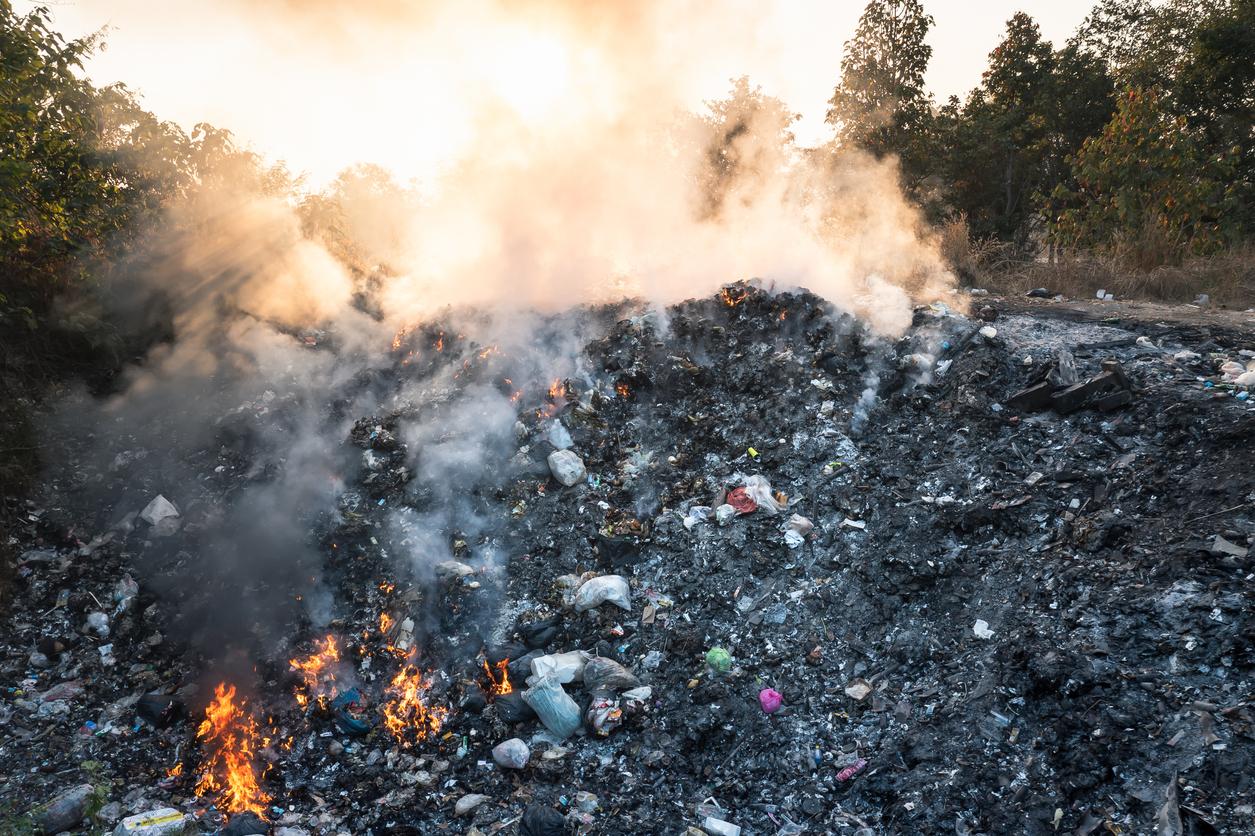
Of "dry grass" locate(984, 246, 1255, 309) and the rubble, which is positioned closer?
the rubble

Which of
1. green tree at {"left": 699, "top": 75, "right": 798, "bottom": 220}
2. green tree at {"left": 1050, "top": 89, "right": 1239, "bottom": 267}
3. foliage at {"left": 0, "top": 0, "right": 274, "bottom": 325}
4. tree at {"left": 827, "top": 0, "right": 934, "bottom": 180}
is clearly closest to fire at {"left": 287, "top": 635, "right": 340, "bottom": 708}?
foliage at {"left": 0, "top": 0, "right": 274, "bottom": 325}

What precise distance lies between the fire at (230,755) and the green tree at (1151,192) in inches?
359

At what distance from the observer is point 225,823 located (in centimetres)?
278

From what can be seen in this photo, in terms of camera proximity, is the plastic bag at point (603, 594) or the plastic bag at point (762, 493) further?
the plastic bag at point (762, 493)

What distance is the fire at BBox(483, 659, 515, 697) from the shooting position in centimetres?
335

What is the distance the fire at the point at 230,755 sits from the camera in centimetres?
293

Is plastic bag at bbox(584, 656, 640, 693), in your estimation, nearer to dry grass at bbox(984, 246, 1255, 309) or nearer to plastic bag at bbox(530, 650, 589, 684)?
plastic bag at bbox(530, 650, 589, 684)

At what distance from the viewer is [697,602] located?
354 cm

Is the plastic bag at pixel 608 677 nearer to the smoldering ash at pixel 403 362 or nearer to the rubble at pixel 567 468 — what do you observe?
the smoldering ash at pixel 403 362

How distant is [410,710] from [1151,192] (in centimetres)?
969

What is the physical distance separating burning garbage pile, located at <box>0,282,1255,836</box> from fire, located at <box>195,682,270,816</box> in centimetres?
2

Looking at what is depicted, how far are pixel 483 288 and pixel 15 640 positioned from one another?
4.41 meters

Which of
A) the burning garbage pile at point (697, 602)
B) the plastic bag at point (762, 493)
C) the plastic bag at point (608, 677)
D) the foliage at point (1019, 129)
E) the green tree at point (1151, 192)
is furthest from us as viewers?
the foliage at point (1019, 129)

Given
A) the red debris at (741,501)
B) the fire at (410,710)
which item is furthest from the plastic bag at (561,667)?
the red debris at (741,501)
